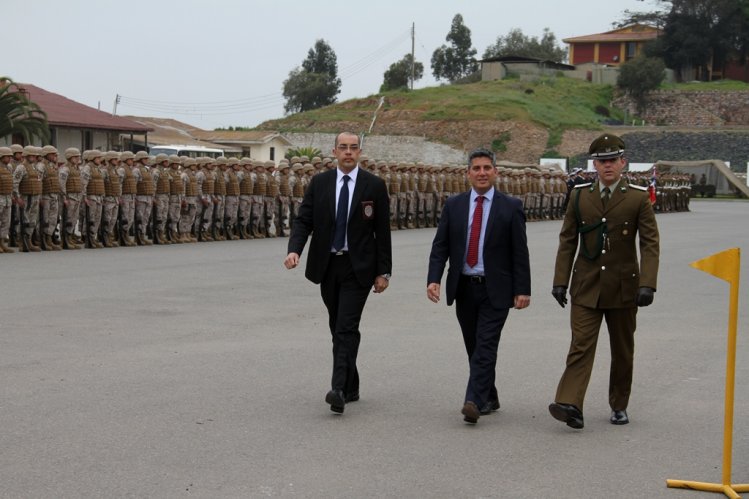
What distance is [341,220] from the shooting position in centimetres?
789

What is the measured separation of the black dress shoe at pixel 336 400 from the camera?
24.3 feet

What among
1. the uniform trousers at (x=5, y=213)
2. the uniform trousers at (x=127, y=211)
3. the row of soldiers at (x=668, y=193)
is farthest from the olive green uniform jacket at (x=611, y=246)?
the row of soldiers at (x=668, y=193)

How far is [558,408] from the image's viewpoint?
7.11 m

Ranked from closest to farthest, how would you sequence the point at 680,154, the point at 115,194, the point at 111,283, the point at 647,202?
1. the point at 647,202
2. the point at 111,283
3. the point at 115,194
4. the point at 680,154

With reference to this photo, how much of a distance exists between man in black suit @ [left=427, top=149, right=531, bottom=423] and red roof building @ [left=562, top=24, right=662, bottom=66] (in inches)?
4997

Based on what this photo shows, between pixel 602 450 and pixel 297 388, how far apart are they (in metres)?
2.45

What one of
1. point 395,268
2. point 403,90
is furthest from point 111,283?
point 403,90

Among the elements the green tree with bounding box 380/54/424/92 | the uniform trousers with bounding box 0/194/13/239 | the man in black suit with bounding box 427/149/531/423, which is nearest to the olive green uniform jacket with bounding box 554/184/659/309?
the man in black suit with bounding box 427/149/531/423

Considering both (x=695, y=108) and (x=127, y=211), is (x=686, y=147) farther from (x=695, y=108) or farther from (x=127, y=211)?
(x=127, y=211)

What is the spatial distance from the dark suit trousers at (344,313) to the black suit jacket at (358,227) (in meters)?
0.06

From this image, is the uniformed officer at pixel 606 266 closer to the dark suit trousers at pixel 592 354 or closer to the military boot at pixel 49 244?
the dark suit trousers at pixel 592 354

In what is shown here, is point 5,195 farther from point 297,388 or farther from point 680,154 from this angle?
point 680,154

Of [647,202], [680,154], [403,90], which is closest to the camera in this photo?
[647,202]

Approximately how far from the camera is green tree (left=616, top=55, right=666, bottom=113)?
112 m
